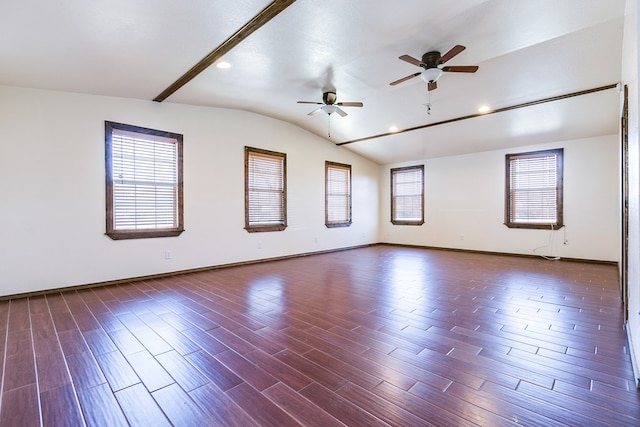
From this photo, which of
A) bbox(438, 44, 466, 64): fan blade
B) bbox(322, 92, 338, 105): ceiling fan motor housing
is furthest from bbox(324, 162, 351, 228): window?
bbox(438, 44, 466, 64): fan blade

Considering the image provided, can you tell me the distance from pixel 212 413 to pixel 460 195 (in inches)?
296

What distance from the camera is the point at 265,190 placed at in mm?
6316

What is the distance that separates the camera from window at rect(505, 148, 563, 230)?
21.0ft

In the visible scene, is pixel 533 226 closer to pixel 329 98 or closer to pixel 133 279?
pixel 329 98

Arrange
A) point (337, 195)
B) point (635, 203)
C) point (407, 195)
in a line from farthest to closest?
point (407, 195)
point (337, 195)
point (635, 203)

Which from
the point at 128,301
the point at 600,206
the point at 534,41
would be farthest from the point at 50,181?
the point at 600,206

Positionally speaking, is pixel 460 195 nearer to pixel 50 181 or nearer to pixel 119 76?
pixel 119 76

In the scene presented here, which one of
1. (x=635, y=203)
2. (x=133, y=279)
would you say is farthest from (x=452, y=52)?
(x=133, y=279)

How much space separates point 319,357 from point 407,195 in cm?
719

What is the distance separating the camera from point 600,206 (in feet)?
19.4

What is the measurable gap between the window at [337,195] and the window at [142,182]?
361cm

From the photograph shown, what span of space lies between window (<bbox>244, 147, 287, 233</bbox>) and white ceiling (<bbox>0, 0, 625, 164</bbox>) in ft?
3.45

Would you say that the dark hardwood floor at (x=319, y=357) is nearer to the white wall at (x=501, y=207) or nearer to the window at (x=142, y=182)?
the window at (x=142, y=182)

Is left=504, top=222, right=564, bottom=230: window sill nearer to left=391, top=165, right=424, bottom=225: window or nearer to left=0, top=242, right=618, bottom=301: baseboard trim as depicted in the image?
left=0, top=242, right=618, bottom=301: baseboard trim
